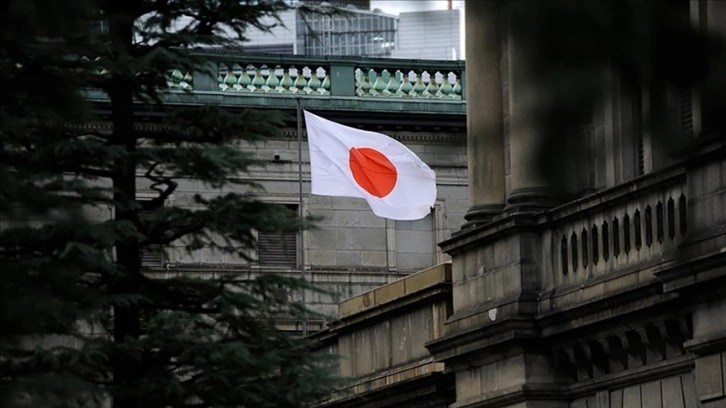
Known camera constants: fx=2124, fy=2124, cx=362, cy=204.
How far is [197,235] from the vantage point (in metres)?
19.1

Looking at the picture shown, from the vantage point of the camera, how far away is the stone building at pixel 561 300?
20562 mm

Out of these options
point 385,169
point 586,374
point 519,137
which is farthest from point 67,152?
point 385,169

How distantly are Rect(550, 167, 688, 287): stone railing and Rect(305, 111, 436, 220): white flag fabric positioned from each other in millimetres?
13542

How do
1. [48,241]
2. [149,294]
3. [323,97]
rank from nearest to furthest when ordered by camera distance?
[48,241] → [149,294] → [323,97]

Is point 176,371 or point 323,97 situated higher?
point 323,97

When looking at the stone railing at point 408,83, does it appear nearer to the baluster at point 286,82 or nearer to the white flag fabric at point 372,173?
the baluster at point 286,82

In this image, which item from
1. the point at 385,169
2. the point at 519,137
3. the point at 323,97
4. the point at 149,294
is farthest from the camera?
the point at 323,97

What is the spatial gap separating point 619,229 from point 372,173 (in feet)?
49.5

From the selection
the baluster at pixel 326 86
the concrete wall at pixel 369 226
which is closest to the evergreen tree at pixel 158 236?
the baluster at pixel 326 86

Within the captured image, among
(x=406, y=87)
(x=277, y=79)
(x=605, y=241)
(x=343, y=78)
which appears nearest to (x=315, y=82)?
(x=343, y=78)

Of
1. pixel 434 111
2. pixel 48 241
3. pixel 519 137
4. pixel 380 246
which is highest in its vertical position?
pixel 434 111

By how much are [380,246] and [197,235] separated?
28694 millimetres

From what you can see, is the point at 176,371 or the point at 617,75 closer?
the point at 617,75

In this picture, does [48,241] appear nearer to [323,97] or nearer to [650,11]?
[650,11]
